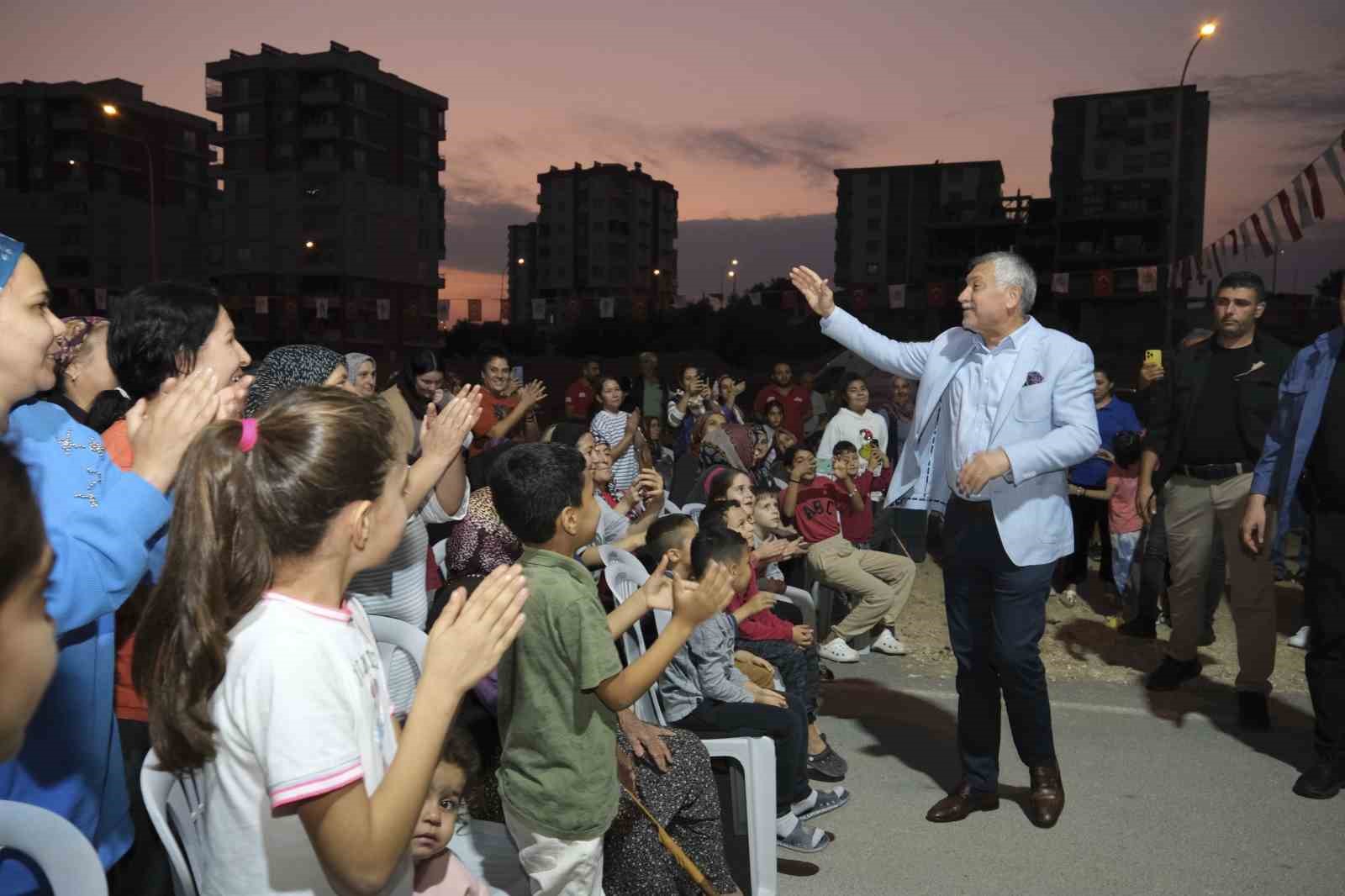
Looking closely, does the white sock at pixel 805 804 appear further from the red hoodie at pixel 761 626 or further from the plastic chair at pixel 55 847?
the plastic chair at pixel 55 847

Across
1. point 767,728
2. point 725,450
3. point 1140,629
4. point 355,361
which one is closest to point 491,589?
point 767,728

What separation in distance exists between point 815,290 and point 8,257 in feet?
9.54

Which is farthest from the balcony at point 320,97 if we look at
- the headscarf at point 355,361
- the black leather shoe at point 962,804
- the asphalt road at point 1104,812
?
the black leather shoe at point 962,804

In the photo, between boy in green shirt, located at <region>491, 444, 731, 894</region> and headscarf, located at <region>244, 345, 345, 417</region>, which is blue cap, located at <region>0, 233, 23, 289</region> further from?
boy in green shirt, located at <region>491, 444, 731, 894</region>

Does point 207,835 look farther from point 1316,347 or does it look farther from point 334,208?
point 334,208

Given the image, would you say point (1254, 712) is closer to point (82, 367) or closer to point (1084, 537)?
point (1084, 537)

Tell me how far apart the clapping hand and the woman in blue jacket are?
263 centimetres

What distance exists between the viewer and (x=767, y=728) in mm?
3490

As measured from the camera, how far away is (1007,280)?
3785 millimetres

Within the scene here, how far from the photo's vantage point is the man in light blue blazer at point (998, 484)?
3719 millimetres

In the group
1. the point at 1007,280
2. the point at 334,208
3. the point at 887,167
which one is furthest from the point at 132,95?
the point at 1007,280

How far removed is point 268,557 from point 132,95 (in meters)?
71.9

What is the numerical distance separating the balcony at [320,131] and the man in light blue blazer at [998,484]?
57.3 metres

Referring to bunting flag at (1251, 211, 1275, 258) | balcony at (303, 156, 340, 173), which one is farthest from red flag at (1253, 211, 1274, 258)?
balcony at (303, 156, 340, 173)
